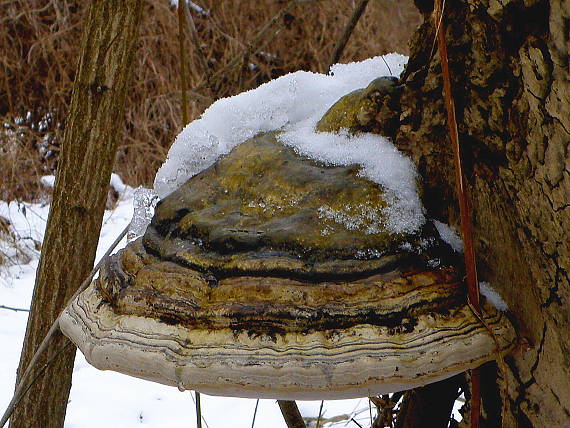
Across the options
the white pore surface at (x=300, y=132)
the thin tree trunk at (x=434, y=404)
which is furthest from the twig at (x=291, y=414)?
the white pore surface at (x=300, y=132)

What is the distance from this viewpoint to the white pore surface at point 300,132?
3.57 feet

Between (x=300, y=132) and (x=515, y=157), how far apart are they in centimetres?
44

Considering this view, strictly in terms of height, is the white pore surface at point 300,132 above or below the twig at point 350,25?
below

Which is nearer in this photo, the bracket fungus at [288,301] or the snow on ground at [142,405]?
the bracket fungus at [288,301]

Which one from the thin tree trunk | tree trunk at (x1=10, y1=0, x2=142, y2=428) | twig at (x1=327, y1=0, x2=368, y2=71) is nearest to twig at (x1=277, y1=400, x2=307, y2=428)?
the thin tree trunk

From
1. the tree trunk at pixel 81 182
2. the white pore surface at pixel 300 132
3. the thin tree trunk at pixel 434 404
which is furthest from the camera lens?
the tree trunk at pixel 81 182

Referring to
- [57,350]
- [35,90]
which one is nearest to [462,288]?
[57,350]

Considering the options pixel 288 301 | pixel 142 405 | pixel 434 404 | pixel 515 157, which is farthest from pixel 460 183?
pixel 142 405

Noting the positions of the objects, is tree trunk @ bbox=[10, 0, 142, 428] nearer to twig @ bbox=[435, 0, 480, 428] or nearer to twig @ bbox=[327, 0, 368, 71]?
twig @ bbox=[327, 0, 368, 71]

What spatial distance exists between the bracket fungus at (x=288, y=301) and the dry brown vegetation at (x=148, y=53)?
21.0 ft

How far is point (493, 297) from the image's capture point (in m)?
0.97

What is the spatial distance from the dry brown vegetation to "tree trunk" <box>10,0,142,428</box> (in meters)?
5.57

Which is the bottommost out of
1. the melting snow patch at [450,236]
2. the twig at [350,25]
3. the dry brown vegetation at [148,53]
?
the melting snow patch at [450,236]

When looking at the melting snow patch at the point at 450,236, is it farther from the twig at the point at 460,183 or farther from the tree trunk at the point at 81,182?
the tree trunk at the point at 81,182
